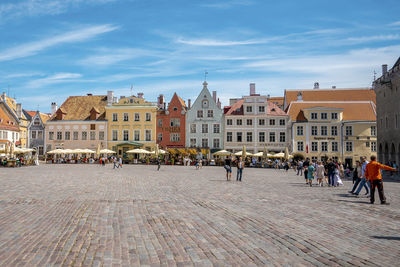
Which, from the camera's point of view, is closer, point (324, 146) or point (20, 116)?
point (324, 146)

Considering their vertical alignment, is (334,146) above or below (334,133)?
below

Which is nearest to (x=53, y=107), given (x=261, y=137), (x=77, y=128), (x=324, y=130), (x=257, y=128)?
(x=77, y=128)

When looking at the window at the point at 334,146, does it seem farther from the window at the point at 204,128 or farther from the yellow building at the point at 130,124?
the yellow building at the point at 130,124

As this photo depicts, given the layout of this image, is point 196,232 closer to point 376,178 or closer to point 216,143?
point 376,178

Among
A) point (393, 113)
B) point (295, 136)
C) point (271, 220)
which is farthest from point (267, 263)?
point (295, 136)

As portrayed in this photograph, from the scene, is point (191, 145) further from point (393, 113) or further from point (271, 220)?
point (271, 220)

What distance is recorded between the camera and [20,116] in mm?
64438

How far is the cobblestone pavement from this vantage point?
18.6ft

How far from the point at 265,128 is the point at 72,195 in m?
40.1

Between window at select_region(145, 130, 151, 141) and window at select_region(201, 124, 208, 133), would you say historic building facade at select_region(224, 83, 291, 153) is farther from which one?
window at select_region(145, 130, 151, 141)

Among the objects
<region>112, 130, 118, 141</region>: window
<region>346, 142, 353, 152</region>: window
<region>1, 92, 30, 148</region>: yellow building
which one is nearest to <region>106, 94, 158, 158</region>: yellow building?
<region>112, 130, 118, 141</region>: window

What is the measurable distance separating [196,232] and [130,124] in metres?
49.9

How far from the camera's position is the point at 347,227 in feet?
26.4

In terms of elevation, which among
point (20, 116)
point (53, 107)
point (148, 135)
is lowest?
point (148, 135)
